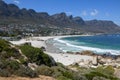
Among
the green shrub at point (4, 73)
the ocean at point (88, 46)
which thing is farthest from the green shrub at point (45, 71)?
the ocean at point (88, 46)

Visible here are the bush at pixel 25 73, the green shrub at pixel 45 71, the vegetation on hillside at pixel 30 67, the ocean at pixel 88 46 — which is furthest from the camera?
the ocean at pixel 88 46

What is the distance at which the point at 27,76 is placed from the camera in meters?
11.4

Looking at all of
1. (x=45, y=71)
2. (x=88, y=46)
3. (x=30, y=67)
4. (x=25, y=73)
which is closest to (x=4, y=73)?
(x=25, y=73)

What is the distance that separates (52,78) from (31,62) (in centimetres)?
477

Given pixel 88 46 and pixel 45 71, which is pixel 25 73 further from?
pixel 88 46

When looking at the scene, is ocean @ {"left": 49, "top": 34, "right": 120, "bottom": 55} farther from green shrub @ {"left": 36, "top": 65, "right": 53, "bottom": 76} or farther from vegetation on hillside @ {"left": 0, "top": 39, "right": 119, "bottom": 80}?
green shrub @ {"left": 36, "top": 65, "right": 53, "bottom": 76}

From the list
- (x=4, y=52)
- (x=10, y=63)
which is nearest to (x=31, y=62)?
(x=4, y=52)

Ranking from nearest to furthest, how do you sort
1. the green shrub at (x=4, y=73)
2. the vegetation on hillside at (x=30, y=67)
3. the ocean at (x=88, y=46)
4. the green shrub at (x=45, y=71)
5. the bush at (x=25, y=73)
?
the green shrub at (x=4, y=73) → the bush at (x=25, y=73) → the vegetation on hillside at (x=30, y=67) → the green shrub at (x=45, y=71) → the ocean at (x=88, y=46)

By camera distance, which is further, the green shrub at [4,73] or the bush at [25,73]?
the bush at [25,73]

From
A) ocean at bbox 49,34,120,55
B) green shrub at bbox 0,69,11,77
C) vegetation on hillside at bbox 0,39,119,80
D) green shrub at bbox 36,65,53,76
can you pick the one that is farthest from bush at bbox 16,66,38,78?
ocean at bbox 49,34,120,55

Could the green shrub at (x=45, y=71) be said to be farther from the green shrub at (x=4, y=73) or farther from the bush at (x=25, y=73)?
the green shrub at (x=4, y=73)

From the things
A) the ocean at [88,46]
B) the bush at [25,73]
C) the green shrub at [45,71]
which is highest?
the bush at [25,73]

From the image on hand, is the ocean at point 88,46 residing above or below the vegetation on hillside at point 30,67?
below

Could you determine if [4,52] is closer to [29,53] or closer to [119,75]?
[29,53]
